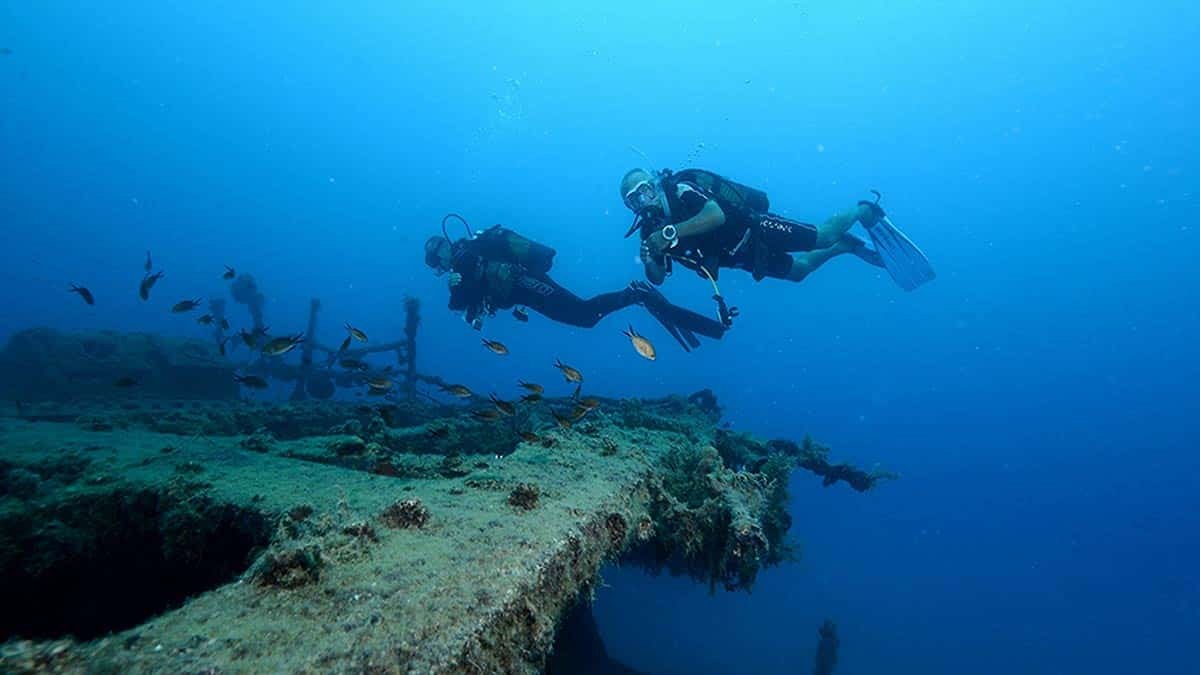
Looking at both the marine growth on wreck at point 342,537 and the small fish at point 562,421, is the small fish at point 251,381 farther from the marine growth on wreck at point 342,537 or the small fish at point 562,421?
the small fish at point 562,421

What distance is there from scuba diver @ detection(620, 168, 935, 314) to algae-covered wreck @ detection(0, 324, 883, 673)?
2.98 metres

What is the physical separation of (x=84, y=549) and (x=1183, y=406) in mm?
143125

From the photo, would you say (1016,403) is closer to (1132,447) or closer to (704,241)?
(1132,447)

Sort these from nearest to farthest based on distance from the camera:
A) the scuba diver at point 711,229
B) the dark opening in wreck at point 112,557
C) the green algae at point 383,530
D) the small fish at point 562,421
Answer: the green algae at point 383,530
the dark opening in wreck at point 112,557
the small fish at point 562,421
the scuba diver at point 711,229

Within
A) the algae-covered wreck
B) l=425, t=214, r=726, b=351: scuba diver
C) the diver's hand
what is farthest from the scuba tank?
the algae-covered wreck

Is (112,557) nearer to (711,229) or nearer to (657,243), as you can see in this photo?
(657,243)

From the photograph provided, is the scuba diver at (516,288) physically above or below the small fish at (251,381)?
above

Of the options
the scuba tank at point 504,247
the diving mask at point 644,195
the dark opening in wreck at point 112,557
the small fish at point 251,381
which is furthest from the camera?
the scuba tank at point 504,247

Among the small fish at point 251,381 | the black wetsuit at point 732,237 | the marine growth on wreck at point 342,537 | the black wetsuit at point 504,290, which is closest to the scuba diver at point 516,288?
the black wetsuit at point 504,290

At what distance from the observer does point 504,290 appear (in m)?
11.0

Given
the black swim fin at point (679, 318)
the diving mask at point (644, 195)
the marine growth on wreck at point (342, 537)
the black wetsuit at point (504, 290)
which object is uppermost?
the diving mask at point (644, 195)

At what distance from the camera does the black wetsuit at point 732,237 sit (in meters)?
8.58

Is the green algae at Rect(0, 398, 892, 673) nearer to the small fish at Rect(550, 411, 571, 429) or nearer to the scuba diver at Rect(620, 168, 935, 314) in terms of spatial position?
the small fish at Rect(550, 411, 571, 429)

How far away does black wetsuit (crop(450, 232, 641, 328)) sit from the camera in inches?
436
